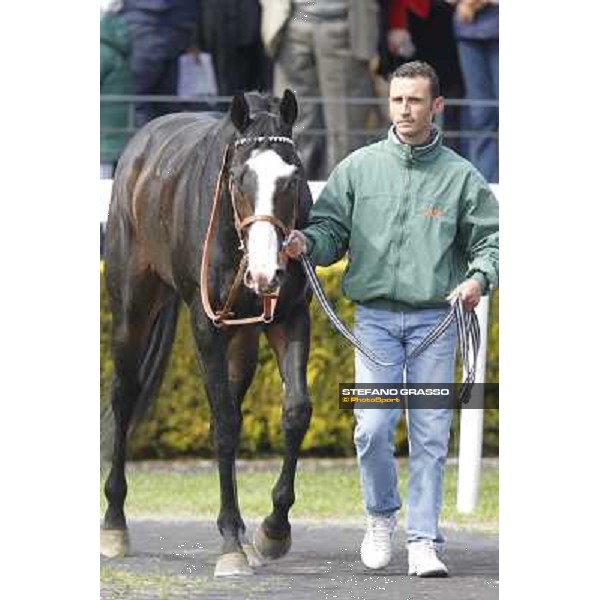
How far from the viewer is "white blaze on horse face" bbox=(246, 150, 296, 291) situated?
9.55m

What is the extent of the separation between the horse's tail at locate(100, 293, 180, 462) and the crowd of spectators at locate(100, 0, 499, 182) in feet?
2.13

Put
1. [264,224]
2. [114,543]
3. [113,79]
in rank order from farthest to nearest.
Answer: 1. [114,543]
2. [113,79]
3. [264,224]

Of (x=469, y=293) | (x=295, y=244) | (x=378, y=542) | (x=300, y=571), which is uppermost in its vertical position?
(x=295, y=244)

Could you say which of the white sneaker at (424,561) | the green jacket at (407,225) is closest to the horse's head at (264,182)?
the green jacket at (407,225)

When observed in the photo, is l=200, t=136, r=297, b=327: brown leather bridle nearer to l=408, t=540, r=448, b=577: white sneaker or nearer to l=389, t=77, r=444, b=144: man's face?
l=389, t=77, r=444, b=144: man's face

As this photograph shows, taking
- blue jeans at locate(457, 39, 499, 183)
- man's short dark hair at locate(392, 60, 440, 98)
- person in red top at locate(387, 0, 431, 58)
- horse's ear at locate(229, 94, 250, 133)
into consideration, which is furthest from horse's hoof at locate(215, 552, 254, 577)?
person in red top at locate(387, 0, 431, 58)

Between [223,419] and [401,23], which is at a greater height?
[401,23]

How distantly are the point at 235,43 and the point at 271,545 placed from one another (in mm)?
1977

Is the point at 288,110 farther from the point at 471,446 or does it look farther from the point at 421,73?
the point at 471,446

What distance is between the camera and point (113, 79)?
1045 centimetres

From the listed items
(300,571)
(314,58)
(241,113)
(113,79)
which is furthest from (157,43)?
(300,571)

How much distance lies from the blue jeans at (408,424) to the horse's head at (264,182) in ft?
1.71
